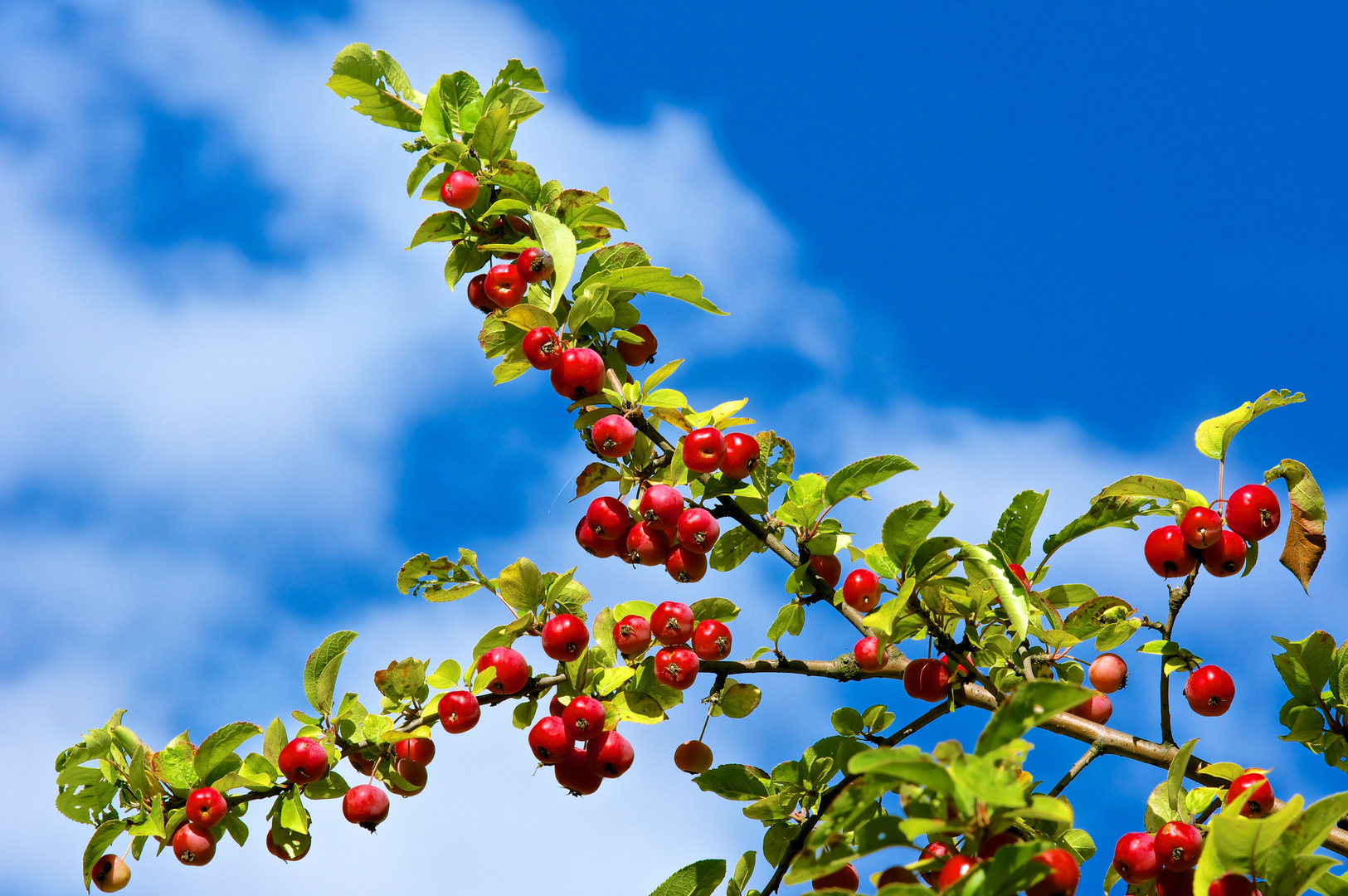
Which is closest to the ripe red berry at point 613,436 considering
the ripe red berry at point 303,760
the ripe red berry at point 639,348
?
the ripe red berry at point 639,348

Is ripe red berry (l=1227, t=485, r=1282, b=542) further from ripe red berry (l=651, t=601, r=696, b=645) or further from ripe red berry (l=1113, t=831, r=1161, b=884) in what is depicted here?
ripe red berry (l=651, t=601, r=696, b=645)

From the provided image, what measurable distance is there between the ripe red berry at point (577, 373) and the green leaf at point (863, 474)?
69 cm

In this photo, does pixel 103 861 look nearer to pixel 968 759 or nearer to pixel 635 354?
pixel 635 354

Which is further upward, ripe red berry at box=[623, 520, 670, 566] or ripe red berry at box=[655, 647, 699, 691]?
ripe red berry at box=[623, 520, 670, 566]

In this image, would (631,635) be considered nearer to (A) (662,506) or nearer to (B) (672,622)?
(B) (672,622)

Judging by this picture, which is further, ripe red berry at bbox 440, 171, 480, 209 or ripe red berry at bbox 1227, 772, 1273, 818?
ripe red berry at bbox 440, 171, 480, 209

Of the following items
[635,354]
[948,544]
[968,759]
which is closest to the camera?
[968,759]

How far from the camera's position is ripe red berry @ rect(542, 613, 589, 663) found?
2564mm

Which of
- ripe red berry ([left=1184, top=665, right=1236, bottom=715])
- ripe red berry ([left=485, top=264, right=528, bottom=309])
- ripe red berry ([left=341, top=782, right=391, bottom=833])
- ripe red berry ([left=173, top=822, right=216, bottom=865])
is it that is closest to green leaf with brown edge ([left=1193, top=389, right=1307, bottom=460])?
ripe red berry ([left=1184, top=665, right=1236, bottom=715])

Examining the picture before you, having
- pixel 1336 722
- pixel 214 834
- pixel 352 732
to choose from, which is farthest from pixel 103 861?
pixel 1336 722

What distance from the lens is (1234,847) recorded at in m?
1.70

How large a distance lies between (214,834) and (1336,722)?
2984mm

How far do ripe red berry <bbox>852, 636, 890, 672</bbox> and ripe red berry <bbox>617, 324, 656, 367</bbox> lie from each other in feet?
3.63

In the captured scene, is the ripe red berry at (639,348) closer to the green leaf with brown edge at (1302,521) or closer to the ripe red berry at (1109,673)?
the ripe red berry at (1109,673)
